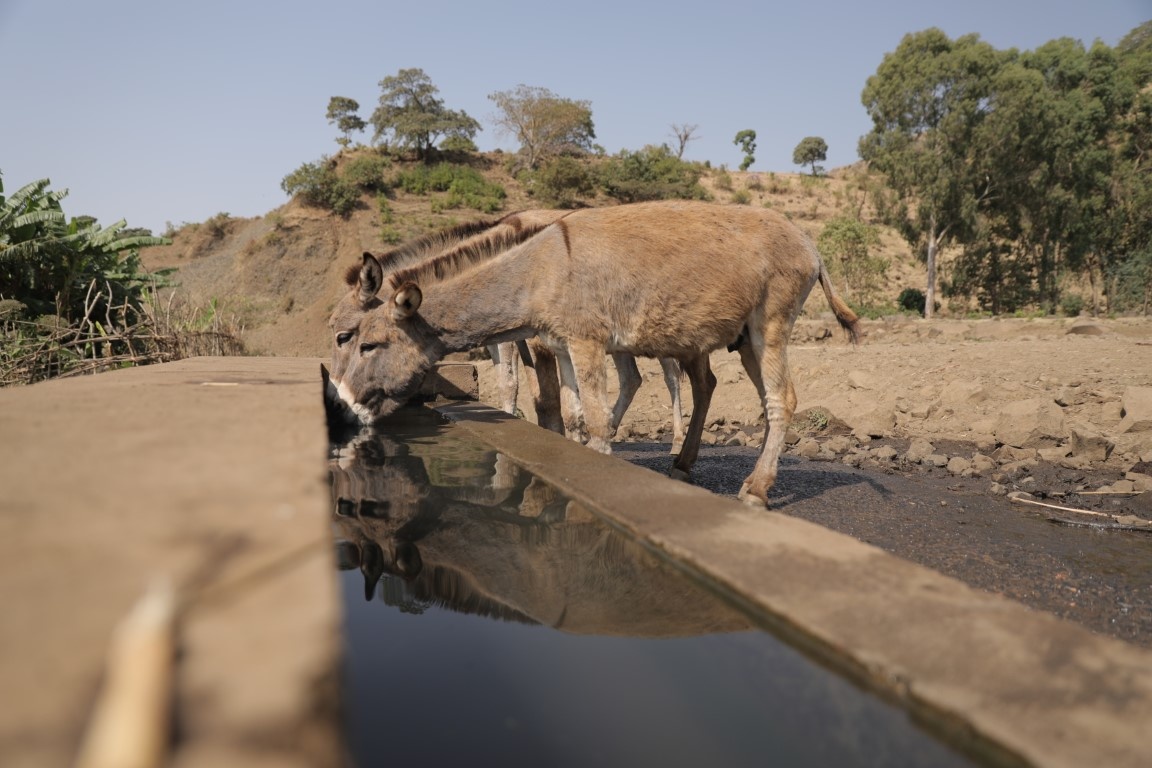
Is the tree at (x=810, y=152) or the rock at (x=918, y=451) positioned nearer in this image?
the rock at (x=918, y=451)

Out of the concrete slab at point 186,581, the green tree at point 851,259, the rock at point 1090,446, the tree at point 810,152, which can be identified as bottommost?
the rock at point 1090,446

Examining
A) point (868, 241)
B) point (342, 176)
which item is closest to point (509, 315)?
point (868, 241)

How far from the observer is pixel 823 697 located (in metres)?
1.70

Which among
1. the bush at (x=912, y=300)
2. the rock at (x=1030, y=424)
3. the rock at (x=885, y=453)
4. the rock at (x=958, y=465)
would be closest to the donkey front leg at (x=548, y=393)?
the rock at (x=885, y=453)

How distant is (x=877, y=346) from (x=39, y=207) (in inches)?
612

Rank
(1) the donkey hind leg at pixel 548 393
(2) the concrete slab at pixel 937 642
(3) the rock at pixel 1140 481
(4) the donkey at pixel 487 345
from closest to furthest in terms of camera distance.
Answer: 1. (2) the concrete slab at pixel 937 642
2. (4) the donkey at pixel 487 345
3. (3) the rock at pixel 1140 481
4. (1) the donkey hind leg at pixel 548 393

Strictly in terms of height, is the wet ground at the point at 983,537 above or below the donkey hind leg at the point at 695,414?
Answer: below

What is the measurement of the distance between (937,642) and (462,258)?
193 inches

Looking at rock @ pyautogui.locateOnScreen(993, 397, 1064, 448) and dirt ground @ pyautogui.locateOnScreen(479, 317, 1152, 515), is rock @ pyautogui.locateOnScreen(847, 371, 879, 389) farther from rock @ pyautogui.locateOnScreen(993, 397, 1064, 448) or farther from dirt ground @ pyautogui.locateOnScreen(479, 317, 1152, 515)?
rock @ pyautogui.locateOnScreen(993, 397, 1064, 448)

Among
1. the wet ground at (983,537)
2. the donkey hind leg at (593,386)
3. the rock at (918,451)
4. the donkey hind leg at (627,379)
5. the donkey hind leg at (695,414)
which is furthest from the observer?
the rock at (918,451)

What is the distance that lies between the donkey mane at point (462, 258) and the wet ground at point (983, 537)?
3000 mm

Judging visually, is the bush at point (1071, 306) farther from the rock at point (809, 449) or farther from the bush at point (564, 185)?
the rock at point (809, 449)

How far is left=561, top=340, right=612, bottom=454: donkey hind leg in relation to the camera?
5.53m

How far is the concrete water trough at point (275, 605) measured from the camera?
98 cm
